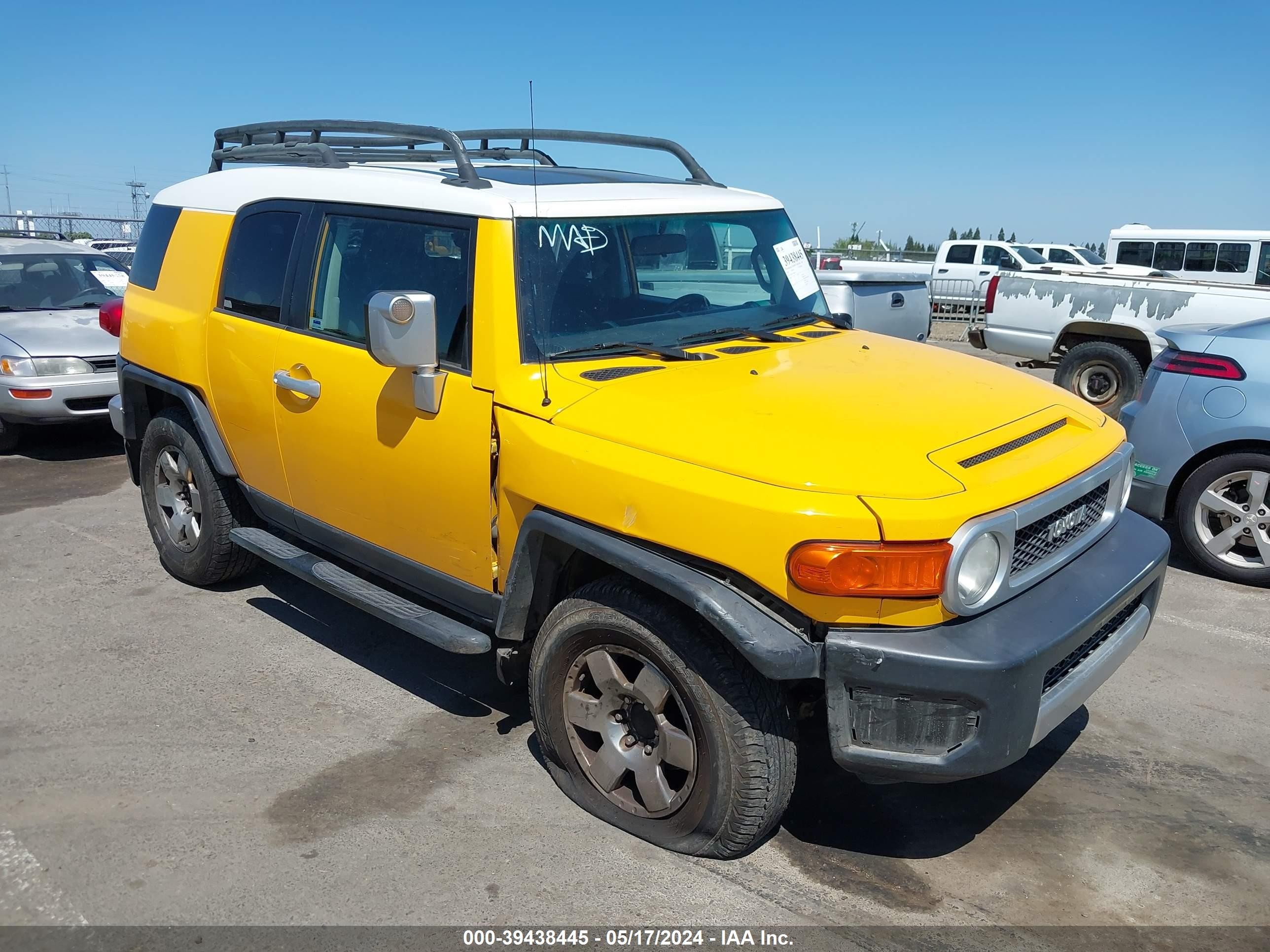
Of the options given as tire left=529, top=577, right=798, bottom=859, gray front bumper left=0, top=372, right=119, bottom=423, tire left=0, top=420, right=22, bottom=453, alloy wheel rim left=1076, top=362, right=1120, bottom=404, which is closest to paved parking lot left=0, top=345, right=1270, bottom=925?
tire left=529, top=577, right=798, bottom=859

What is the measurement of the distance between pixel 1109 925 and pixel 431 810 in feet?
6.98

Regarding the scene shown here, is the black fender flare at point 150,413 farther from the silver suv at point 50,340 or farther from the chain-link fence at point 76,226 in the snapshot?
the chain-link fence at point 76,226

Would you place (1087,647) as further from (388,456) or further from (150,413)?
(150,413)

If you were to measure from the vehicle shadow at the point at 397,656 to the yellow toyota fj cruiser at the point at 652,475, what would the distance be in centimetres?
50

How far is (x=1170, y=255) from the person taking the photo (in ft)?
69.2

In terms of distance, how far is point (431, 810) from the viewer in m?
3.43

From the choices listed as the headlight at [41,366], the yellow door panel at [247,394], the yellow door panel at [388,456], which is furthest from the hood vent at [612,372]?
the headlight at [41,366]

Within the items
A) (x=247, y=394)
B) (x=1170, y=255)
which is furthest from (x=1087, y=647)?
(x=1170, y=255)

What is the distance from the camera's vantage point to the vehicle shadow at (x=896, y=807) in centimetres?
329

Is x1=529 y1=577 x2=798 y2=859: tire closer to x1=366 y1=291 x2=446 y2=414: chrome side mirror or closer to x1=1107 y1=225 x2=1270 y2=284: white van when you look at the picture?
x1=366 y1=291 x2=446 y2=414: chrome side mirror

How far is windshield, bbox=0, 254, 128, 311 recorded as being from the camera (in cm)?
894

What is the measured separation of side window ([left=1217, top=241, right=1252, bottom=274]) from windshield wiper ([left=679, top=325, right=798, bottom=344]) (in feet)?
64.8

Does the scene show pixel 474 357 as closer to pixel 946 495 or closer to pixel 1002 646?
pixel 946 495

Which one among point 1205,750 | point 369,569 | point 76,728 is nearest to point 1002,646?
point 1205,750
